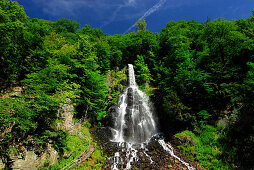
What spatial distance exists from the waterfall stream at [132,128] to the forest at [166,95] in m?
1.56

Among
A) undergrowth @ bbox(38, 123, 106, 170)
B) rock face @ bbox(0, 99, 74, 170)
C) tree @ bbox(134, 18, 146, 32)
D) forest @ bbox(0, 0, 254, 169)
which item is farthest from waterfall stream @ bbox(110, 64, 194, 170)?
tree @ bbox(134, 18, 146, 32)

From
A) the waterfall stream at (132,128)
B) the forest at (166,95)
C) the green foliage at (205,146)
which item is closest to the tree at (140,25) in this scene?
the forest at (166,95)

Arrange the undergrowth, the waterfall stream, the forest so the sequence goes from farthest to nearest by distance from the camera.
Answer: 1. the waterfall stream
2. the undergrowth
3. the forest

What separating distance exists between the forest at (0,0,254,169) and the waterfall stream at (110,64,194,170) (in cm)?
156

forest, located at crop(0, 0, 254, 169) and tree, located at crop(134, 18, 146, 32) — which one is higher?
tree, located at crop(134, 18, 146, 32)

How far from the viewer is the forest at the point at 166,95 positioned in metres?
8.76

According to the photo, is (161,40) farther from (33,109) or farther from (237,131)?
(33,109)

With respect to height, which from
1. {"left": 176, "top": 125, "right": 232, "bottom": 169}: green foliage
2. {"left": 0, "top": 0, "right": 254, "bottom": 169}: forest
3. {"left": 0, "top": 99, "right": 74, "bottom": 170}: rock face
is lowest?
{"left": 176, "top": 125, "right": 232, "bottom": 169}: green foliage

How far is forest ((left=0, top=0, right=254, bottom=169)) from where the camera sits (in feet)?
28.8

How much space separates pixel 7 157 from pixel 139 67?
25629 millimetres

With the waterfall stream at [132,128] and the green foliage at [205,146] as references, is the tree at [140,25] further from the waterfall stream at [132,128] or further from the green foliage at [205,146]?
the green foliage at [205,146]

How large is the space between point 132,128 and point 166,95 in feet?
24.2

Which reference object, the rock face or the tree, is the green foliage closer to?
the rock face

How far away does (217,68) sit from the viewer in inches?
567
